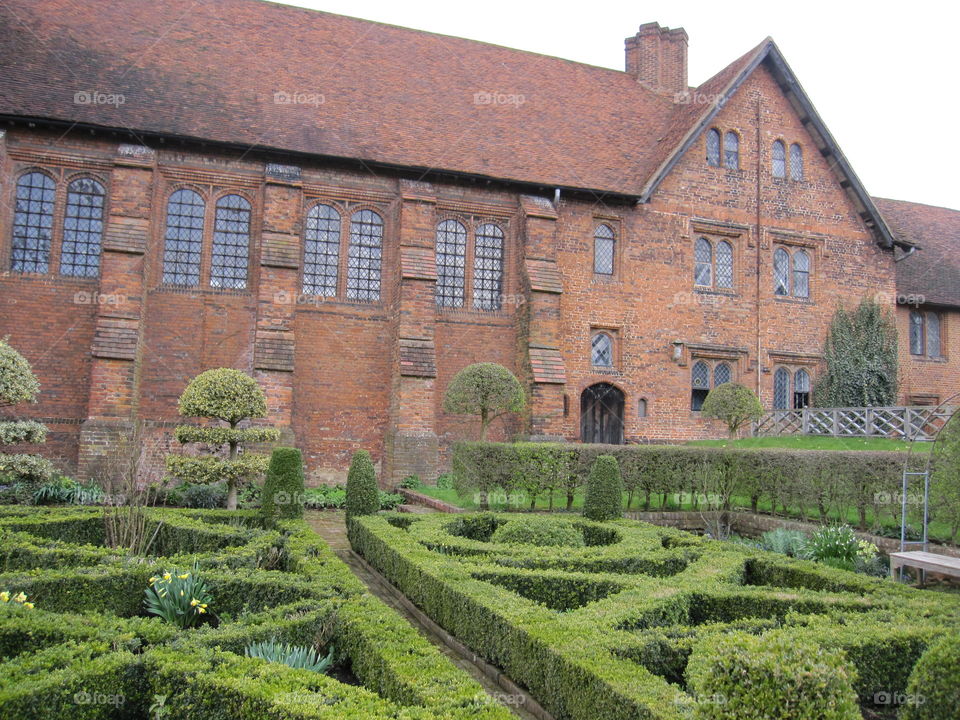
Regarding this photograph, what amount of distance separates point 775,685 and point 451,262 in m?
19.1

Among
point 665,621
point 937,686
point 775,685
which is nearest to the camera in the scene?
point 775,685

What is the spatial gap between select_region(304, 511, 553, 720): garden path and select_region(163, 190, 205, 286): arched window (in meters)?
9.97

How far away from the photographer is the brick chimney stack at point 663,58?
27766 millimetres

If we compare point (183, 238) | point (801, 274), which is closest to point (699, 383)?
point (801, 274)

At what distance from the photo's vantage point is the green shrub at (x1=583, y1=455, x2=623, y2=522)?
12.2m

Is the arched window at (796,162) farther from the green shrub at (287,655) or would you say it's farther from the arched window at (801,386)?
the green shrub at (287,655)

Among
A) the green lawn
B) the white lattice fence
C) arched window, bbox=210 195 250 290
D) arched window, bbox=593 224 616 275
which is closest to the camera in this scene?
the green lawn

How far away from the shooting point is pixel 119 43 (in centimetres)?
2092

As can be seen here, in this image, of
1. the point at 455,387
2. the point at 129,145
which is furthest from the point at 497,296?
the point at 129,145

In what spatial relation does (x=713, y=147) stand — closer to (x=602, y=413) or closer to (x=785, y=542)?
(x=602, y=413)

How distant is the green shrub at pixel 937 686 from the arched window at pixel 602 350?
18204 millimetres

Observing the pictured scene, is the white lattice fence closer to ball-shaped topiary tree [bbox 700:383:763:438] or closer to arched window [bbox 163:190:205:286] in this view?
ball-shaped topiary tree [bbox 700:383:763:438]

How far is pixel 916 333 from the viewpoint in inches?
1057

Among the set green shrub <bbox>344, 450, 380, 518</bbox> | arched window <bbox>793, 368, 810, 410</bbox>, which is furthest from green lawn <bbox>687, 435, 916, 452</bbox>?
green shrub <bbox>344, 450, 380, 518</bbox>
